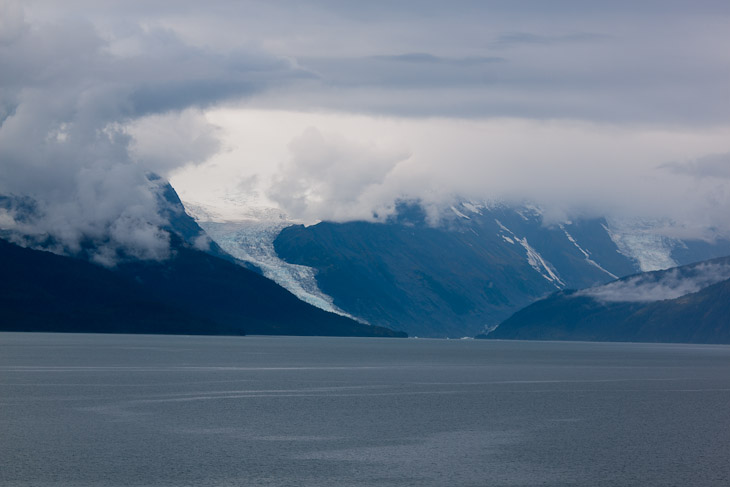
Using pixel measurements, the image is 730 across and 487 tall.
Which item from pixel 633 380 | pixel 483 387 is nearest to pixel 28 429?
pixel 483 387

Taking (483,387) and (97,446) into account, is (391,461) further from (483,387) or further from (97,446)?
(483,387)

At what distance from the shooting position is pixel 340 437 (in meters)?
77.4

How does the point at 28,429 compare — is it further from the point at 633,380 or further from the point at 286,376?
the point at 633,380

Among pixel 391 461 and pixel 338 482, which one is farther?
pixel 391 461

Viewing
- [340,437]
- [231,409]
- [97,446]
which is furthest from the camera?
[231,409]

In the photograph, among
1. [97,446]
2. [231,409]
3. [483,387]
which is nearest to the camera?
[97,446]

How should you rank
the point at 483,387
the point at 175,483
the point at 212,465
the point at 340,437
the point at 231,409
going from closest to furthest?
the point at 175,483, the point at 212,465, the point at 340,437, the point at 231,409, the point at 483,387

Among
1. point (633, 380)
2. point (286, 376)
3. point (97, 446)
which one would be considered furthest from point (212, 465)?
point (633, 380)

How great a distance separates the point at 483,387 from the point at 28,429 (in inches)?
2827

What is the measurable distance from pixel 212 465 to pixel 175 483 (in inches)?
259

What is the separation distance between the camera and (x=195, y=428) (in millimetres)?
81438

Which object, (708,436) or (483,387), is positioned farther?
(483,387)

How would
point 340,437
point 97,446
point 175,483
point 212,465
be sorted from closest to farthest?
point 175,483, point 212,465, point 97,446, point 340,437

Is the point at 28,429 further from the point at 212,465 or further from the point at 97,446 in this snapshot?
the point at 212,465
